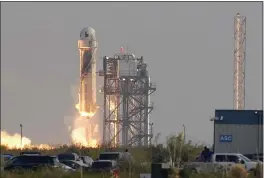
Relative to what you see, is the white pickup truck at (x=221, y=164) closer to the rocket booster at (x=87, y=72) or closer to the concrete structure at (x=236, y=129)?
the concrete structure at (x=236, y=129)

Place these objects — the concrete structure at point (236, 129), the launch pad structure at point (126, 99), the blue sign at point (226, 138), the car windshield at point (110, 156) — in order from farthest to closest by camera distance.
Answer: the launch pad structure at point (126, 99) → the blue sign at point (226, 138) → the concrete structure at point (236, 129) → the car windshield at point (110, 156)

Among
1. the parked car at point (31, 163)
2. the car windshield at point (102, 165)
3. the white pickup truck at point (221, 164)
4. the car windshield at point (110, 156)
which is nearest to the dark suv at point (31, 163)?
the parked car at point (31, 163)

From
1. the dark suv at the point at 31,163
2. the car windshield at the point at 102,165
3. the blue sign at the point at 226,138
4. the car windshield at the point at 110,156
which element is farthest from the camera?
the blue sign at the point at 226,138

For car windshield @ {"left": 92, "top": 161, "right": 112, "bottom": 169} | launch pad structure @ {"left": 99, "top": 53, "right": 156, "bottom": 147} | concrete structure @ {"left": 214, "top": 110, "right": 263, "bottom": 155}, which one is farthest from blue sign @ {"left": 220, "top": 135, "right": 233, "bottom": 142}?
launch pad structure @ {"left": 99, "top": 53, "right": 156, "bottom": 147}

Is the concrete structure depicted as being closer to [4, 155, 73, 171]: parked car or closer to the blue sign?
the blue sign

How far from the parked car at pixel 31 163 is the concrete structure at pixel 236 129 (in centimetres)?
1214

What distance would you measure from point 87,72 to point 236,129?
34429mm

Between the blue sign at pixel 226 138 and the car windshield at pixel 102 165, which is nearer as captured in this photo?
the car windshield at pixel 102 165

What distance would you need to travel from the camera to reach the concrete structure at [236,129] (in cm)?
5425

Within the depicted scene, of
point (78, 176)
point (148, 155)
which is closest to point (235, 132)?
point (148, 155)

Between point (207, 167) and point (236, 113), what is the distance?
542 inches

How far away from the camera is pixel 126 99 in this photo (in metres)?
85.9

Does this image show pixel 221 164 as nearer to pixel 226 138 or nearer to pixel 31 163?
pixel 31 163

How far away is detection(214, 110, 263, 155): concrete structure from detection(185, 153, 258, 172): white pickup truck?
8.14 meters
